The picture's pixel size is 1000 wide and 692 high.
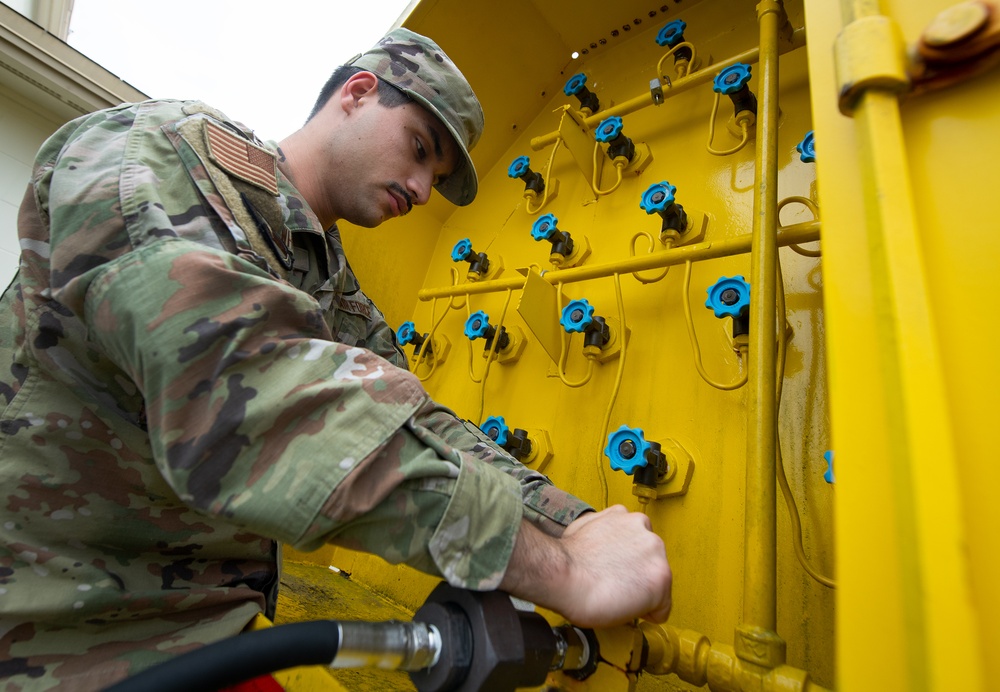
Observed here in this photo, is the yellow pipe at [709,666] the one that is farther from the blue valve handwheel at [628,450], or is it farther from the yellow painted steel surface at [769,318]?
the blue valve handwheel at [628,450]

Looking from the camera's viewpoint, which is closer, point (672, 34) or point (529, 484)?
point (529, 484)

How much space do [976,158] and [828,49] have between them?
0.14 meters

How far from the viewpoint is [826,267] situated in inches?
12.8

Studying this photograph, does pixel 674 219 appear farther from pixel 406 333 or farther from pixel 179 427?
pixel 179 427

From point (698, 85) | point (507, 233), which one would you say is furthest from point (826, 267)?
point (507, 233)

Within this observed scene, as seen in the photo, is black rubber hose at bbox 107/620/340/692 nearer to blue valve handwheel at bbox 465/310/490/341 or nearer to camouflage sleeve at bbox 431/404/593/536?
camouflage sleeve at bbox 431/404/593/536

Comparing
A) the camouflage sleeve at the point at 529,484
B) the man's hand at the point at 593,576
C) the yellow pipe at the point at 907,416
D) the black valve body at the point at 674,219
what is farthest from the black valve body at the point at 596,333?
the yellow pipe at the point at 907,416

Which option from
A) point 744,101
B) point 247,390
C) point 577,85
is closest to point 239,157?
point 247,390

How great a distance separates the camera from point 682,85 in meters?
1.32

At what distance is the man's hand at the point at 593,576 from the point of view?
47 cm

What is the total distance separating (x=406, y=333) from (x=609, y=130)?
0.82 metres

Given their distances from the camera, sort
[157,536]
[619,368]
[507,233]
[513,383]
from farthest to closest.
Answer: [507,233] < [513,383] < [619,368] < [157,536]

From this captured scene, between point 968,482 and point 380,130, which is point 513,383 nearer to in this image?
point 380,130

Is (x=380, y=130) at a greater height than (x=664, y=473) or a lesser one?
greater
